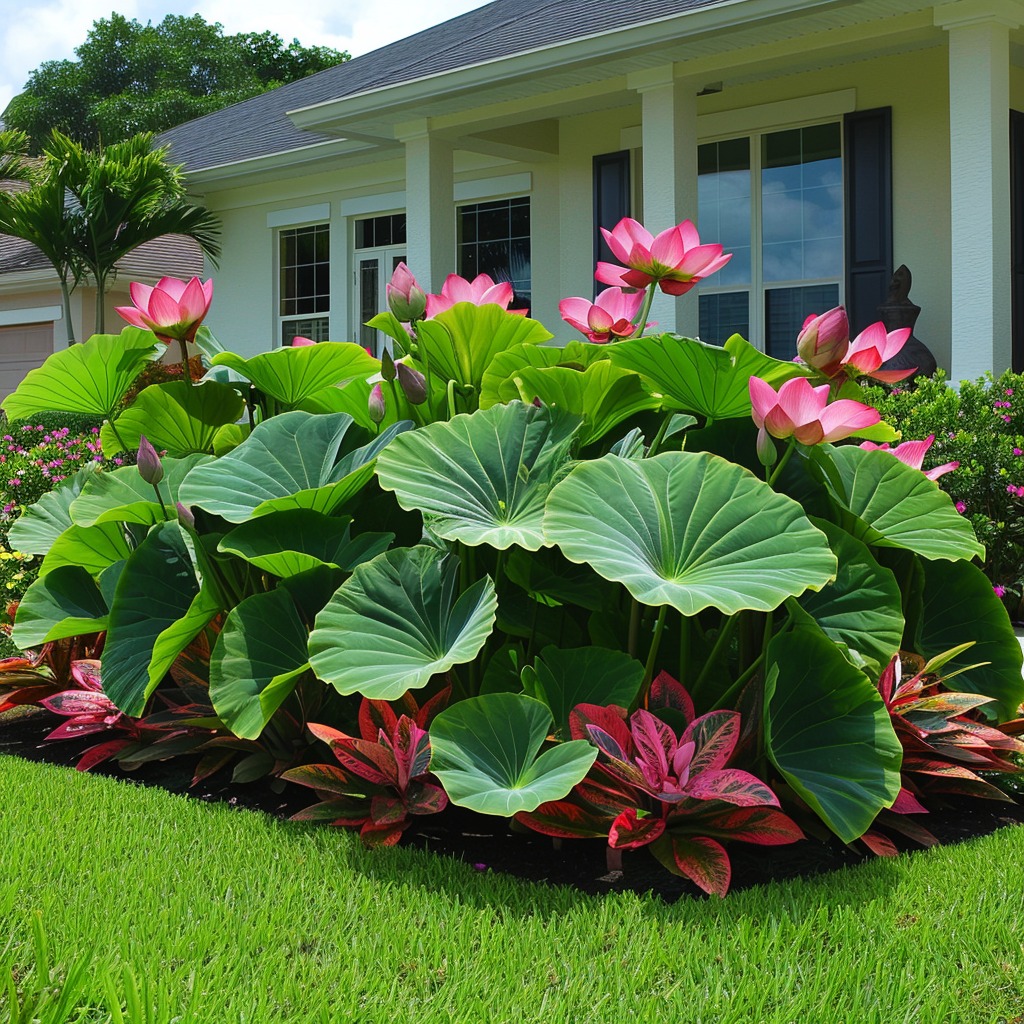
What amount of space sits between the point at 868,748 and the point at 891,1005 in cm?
76

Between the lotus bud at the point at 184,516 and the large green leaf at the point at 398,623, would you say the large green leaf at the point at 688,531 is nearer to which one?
the large green leaf at the point at 398,623

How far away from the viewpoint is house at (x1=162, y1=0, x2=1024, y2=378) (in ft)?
27.2

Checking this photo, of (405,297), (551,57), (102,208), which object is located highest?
(102,208)

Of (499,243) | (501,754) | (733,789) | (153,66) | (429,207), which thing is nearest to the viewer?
(733,789)

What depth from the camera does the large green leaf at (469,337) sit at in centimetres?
359

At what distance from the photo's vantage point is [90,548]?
3.74m

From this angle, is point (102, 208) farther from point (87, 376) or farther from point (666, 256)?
point (666, 256)

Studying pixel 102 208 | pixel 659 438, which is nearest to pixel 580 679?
pixel 659 438

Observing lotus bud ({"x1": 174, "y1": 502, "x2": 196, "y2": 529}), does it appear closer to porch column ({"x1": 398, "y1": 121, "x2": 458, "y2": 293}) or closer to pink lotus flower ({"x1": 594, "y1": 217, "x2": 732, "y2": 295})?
pink lotus flower ({"x1": 594, "y1": 217, "x2": 732, "y2": 295})

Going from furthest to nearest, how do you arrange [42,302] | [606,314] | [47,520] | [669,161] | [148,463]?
[42,302]
[669,161]
[47,520]
[606,314]
[148,463]

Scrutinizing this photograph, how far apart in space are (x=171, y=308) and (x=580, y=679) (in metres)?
1.71

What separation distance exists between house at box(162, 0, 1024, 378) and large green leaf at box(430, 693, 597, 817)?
6.50 meters

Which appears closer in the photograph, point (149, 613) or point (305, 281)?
point (149, 613)

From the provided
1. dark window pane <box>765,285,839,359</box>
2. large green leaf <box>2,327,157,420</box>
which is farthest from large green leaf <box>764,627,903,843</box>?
dark window pane <box>765,285,839,359</box>
